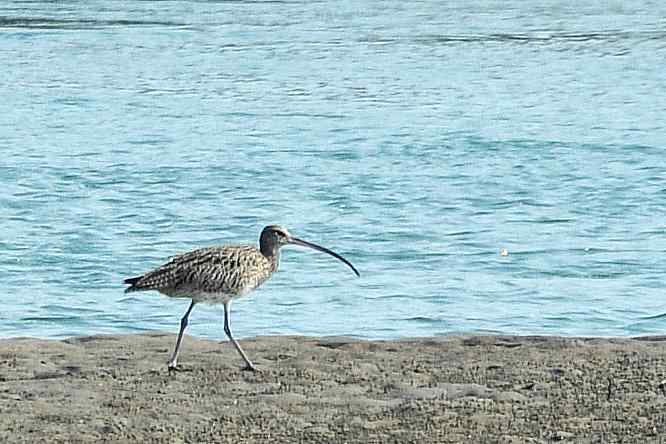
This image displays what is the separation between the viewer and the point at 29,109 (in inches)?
979

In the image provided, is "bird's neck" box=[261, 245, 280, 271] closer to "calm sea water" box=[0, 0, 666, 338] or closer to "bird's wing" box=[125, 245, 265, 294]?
"bird's wing" box=[125, 245, 265, 294]

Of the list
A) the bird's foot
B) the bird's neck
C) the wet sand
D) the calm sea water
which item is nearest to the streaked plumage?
the bird's foot

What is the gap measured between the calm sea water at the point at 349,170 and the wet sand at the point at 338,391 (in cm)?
126

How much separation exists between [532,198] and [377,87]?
10001 mm

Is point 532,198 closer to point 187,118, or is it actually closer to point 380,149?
point 380,149

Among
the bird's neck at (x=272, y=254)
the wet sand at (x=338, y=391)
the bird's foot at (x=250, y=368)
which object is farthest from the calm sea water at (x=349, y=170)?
the bird's foot at (x=250, y=368)

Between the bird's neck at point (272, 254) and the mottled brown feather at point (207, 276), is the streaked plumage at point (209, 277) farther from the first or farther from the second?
the bird's neck at point (272, 254)

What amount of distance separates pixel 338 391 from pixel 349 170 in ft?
35.2

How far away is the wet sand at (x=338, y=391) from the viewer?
791 cm

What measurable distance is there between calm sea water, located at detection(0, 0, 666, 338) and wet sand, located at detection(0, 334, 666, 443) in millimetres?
1258

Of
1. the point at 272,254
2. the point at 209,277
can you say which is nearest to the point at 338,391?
the point at 209,277

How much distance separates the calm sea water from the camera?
12.5m

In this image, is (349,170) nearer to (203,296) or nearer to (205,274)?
(203,296)

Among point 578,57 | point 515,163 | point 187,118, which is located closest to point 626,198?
point 515,163
